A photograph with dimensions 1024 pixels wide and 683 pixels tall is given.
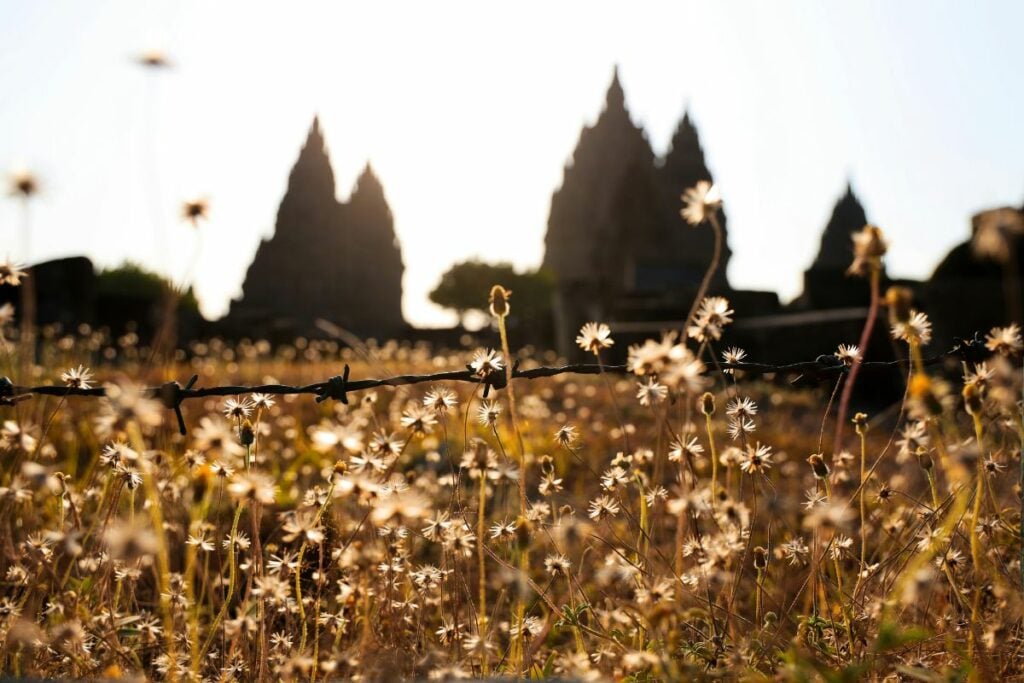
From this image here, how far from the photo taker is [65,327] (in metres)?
16.0

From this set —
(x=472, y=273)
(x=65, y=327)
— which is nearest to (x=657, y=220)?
(x=472, y=273)

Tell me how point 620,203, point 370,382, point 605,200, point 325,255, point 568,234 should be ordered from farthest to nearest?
point 568,234 → point 605,200 → point 620,203 → point 325,255 → point 370,382

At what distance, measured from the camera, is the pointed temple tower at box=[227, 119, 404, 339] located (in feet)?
198

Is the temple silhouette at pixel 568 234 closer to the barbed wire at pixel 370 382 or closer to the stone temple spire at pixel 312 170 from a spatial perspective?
the stone temple spire at pixel 312 170

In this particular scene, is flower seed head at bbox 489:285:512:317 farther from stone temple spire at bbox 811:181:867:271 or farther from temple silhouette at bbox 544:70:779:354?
stone temple spire at bbox 811:181:867:271

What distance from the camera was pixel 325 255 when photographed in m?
62.4

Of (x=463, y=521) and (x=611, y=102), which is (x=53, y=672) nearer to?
(x=463, y=521)

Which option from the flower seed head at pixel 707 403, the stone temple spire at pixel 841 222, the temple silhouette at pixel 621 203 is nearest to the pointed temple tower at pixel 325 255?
the temple silhouette at pixel 621 203

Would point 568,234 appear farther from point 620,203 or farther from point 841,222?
point 841,222

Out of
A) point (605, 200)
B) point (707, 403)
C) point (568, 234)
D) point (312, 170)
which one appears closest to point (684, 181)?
point (605, 200)

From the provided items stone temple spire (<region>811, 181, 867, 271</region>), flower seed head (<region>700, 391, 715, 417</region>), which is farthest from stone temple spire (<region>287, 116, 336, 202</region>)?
flower seed head (<region>700, 391, 715, 417</region>)

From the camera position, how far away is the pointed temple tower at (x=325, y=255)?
60.5 meters

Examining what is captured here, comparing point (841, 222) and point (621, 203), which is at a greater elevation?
point (621, 203)

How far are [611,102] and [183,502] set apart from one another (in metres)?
68.1
